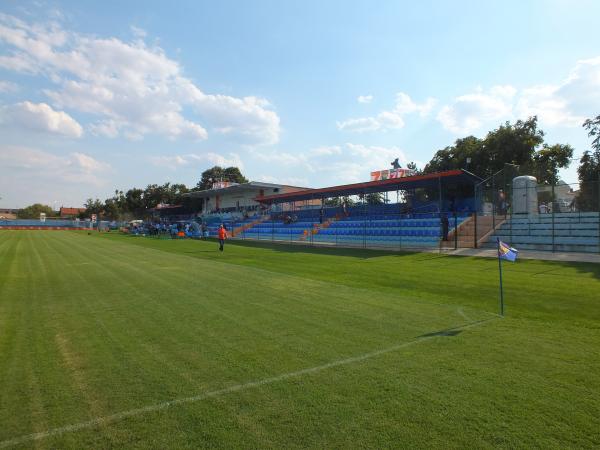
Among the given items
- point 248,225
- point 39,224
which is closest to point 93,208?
point 39,224

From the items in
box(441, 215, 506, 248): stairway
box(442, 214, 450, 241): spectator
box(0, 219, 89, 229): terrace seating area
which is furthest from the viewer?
box(0, 219, 89, 229): terrace seating area

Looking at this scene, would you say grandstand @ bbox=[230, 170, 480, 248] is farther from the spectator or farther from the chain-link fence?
the chain-link fence

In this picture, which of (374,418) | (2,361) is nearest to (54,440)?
(2,361)

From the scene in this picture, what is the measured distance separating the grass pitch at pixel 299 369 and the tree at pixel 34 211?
134 meters

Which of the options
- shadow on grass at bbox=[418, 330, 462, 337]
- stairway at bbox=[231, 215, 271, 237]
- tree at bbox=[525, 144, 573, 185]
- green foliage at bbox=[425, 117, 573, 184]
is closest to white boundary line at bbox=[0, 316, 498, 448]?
shadow on grass at bbox=[418, 330, 462, 337]

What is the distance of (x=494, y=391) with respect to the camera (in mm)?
3826

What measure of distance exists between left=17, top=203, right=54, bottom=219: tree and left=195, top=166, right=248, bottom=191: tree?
210 feet

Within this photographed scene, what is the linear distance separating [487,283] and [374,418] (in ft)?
27.3

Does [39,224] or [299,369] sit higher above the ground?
[39,224]

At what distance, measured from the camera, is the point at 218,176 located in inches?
3492

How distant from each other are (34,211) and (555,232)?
145715 millimetres

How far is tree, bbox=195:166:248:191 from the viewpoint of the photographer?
88.7m

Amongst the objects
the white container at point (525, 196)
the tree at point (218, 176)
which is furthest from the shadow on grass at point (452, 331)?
the tree at point (218, 176)

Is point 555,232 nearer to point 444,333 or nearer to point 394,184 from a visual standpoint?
point 394,184
